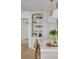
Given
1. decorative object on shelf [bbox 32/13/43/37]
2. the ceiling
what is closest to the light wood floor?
decorative object on shelf [bbox 32/13/43/37]

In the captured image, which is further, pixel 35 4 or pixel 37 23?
pixel 37 23

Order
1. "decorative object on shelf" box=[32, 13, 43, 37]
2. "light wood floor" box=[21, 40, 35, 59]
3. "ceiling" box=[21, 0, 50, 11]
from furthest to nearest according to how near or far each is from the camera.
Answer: "decorative object on shelf" box=[32, 13, 43, 37], "light wood floor" box=[21, 40, 35, 59], "ceiling" box=[21, 0, 50, 11]

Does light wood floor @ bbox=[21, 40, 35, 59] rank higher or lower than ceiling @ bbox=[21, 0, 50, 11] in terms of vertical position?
lower

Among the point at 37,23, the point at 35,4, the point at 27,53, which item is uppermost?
the point at 35,4

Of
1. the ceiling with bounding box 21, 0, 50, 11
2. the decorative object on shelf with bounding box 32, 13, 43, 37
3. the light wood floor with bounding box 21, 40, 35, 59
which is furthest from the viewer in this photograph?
the decorative object on shelf with bounding box 32, 13, 43, 37

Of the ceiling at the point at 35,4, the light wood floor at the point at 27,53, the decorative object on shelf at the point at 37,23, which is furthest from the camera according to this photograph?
the decorative object on shelf at the point at 37,23

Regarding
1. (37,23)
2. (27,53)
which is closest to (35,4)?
(27,53)

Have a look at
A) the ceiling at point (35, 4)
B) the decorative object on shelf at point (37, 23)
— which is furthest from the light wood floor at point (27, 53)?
the ceiling at point (35, 4)

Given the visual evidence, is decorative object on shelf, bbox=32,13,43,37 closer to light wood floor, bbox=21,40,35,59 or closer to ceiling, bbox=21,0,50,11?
light wood floor, bbox=21,40,35,59

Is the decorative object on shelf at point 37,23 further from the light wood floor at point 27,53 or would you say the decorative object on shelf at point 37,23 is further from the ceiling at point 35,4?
the ceiling at point 35,4

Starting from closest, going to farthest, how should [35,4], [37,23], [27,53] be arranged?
[35,4] → [27,53] → [37,23]

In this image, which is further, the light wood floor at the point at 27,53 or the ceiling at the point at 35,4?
the light wood floor at the point at 27,53

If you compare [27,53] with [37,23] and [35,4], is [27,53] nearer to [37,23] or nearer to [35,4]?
[37,23]
